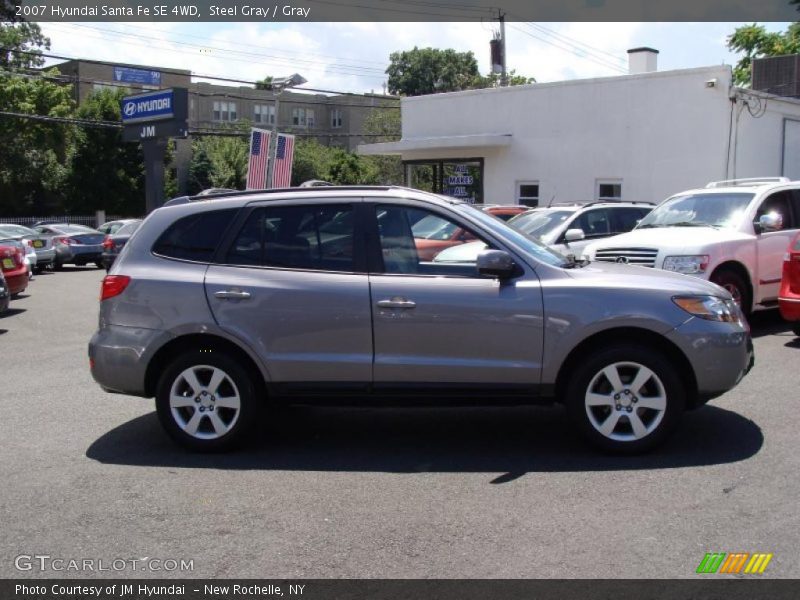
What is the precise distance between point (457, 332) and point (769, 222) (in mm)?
6493

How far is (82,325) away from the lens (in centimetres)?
1334

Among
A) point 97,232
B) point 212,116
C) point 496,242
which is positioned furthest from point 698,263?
point 212,116

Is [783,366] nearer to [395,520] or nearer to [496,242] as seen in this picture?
[496,242]

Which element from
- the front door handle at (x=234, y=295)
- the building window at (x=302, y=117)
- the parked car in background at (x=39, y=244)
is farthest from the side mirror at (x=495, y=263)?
the building window at (x=302, y=117)

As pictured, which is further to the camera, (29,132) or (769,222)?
(29,132)

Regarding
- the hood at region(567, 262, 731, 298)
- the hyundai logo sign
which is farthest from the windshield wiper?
the hyundai logo sign

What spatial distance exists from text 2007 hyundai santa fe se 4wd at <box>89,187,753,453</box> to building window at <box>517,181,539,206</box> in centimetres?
1865

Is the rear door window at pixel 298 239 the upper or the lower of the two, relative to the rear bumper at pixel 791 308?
upper

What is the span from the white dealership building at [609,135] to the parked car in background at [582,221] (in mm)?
8209

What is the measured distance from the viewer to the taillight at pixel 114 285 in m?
6.20

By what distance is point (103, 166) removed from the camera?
46344 millimetres

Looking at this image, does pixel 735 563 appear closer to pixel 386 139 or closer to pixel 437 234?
pixel 437 234

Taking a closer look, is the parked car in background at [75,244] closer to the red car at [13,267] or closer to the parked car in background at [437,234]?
the red car at [13,267]

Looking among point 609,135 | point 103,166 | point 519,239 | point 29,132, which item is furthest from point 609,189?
point 103,166
